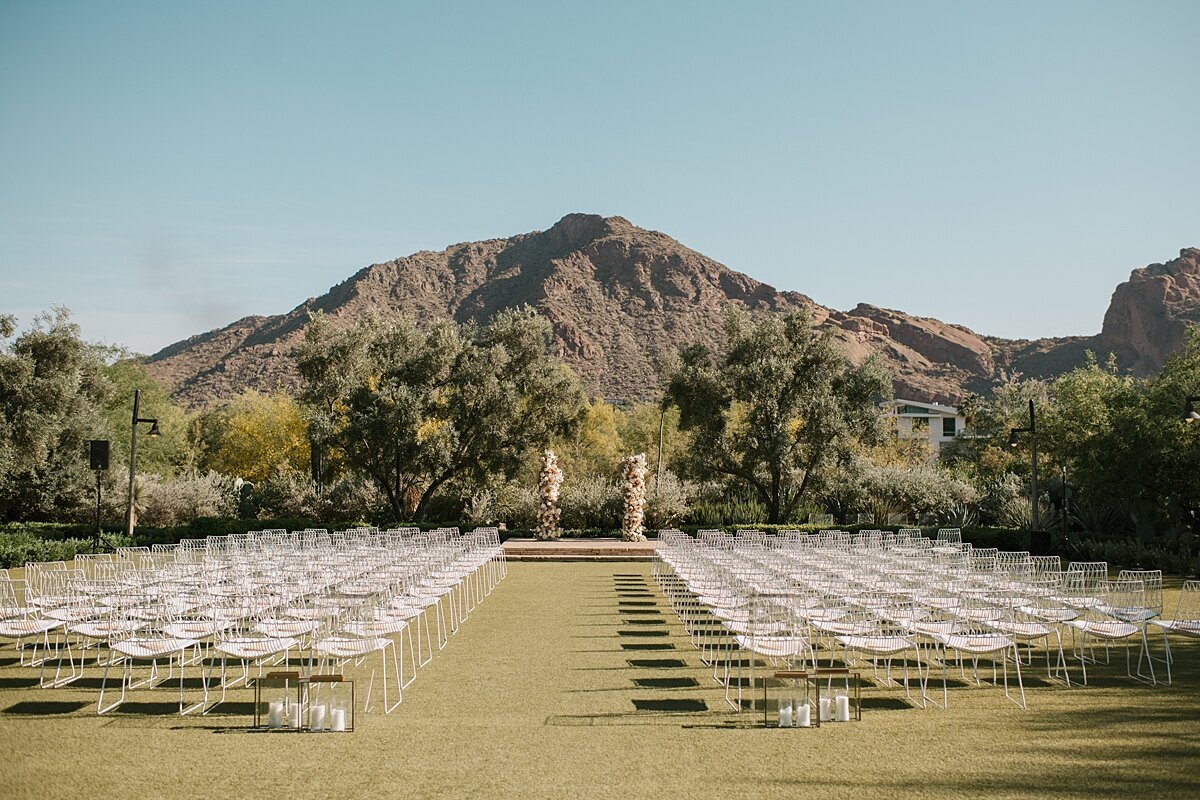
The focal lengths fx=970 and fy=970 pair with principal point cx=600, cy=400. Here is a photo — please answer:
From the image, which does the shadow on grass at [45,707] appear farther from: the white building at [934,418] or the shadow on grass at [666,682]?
the white building at [934,418]

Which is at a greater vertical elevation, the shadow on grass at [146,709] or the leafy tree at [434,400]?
the leafy tree at [434,400]

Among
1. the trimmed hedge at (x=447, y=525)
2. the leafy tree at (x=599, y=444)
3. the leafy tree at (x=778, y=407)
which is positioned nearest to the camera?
the trimmed hedge at (x=447, y=525)

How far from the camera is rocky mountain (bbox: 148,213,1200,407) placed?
83875 mm

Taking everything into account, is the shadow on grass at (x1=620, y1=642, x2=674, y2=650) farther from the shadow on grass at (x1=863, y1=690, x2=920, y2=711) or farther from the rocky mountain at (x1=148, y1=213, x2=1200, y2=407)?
the rocky mountain at (x1=148, y1=213, x2=1200, y2=407)

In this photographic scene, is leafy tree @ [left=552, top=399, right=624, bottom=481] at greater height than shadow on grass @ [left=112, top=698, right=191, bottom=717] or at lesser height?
greater

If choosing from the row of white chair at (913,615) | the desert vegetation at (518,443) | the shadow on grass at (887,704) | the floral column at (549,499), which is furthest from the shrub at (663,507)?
the shadow on grass at (887,704)

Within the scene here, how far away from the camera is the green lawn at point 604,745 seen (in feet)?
21.7

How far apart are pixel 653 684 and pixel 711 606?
1.60 meters

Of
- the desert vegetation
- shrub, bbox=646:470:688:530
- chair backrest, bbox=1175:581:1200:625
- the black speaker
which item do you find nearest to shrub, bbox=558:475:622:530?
the desert vegetation

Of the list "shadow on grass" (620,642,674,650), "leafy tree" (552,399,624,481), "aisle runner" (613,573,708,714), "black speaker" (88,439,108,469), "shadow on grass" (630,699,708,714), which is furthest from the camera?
"leafy tree" (552,399,624,481)

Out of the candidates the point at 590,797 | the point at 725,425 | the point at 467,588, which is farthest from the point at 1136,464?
the point at 590,797

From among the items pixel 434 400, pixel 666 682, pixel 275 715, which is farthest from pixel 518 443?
Answer: pixel 275 715

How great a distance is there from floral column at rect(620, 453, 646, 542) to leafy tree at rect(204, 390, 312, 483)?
26545 mm

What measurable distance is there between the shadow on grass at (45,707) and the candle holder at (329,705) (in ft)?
7.86
